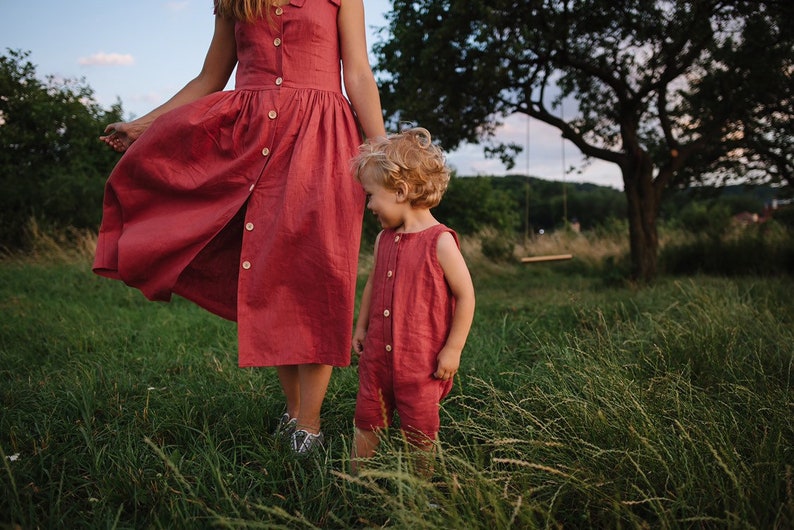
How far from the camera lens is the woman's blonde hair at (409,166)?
72.1 inches

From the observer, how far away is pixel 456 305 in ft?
6.13

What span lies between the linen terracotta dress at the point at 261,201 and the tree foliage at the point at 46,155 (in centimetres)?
1174

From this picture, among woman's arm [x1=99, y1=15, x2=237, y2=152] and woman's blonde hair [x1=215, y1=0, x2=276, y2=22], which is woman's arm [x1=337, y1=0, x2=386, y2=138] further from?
woman's arm [x1=99, y1=15, x2=237, y2=152]

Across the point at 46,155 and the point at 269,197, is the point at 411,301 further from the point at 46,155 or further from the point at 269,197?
the point at 46,155

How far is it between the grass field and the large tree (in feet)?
13.4

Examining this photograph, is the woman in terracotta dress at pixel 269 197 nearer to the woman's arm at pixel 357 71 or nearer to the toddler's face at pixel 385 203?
the woman's arm at pixel 357 71

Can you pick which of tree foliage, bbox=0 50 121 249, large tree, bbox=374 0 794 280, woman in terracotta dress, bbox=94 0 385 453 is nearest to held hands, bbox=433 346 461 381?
woman in terracotta dress, bbox=94 0 385 453

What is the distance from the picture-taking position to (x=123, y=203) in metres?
2.36

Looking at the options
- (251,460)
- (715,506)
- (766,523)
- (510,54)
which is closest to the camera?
(766,523)

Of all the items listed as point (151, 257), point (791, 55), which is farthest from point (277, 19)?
point (791, 55)

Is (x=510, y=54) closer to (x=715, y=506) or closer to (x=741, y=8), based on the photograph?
(x=741, y=8)

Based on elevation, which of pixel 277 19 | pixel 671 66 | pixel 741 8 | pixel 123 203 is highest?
pixel 741 8

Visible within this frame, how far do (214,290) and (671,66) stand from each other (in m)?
7.22

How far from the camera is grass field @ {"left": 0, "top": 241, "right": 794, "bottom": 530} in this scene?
1.51m
